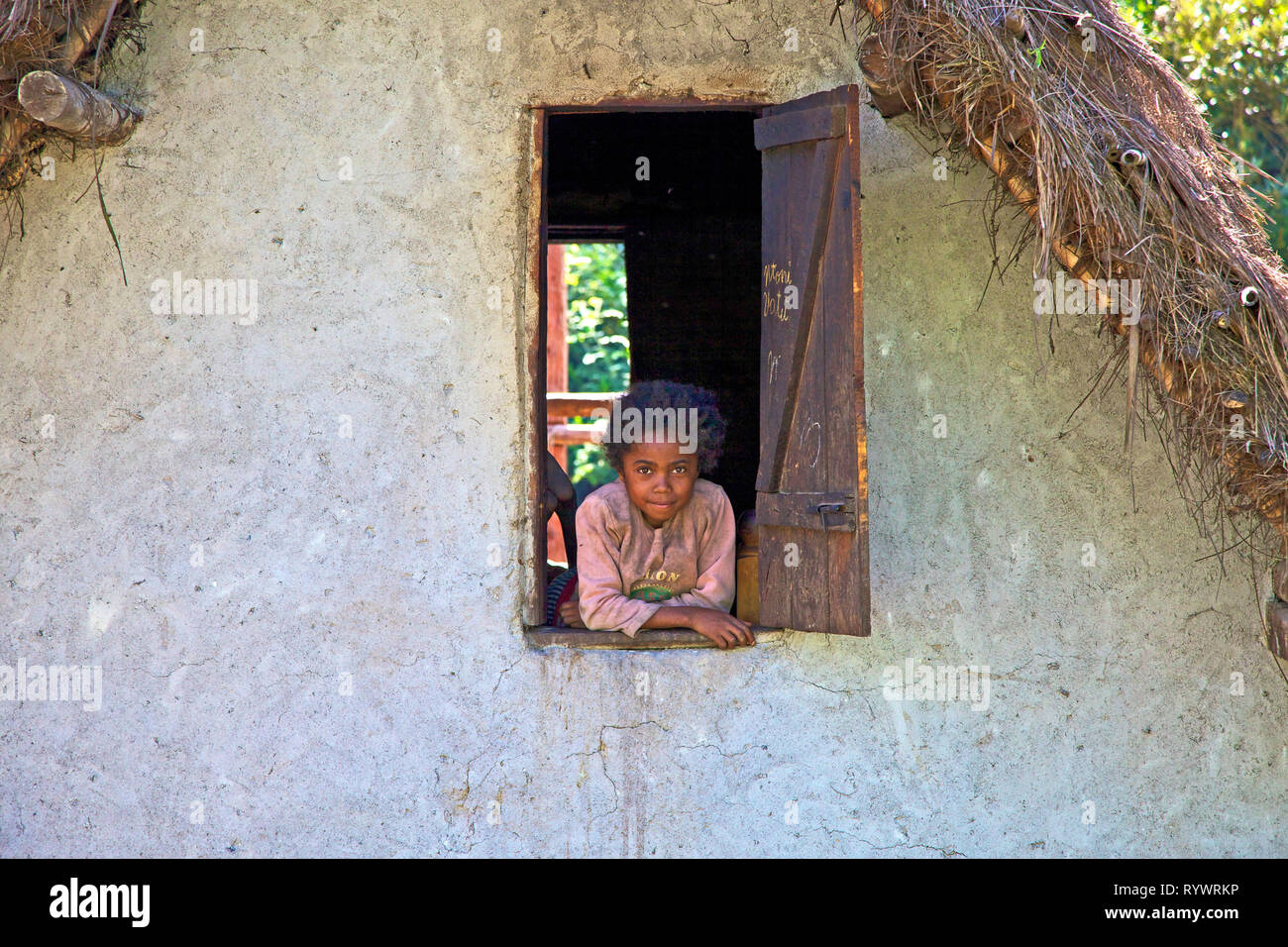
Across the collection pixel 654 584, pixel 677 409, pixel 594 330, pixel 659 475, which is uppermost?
pixel 594 330

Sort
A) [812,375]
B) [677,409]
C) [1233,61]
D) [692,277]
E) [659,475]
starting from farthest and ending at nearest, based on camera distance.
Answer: [692,277] < [1233,61] < [677,409] < [659,475] < [812,375]

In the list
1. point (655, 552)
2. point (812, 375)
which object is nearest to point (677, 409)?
point (655, 552)

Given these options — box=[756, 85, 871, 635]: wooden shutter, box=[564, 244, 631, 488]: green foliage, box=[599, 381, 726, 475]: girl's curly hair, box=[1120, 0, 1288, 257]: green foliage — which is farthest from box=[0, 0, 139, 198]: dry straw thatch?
box=[564, 244, 631, 488]: green foliage

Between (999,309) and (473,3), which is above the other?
(473,3)

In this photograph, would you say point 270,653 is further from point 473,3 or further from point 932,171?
point 932,171

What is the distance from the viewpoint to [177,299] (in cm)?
384

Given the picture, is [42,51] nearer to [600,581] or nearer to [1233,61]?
[600,581]

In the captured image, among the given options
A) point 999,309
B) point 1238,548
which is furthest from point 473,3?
point 1238,548

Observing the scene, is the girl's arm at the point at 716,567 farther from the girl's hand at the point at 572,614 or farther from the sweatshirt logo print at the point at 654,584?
the girl's hand at the point at 572,614

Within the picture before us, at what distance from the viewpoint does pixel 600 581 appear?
3.88m

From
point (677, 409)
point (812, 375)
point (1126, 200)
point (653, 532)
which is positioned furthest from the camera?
point (677, 409)

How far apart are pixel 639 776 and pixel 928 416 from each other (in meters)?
1.44

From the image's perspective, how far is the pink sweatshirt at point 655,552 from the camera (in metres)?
3.93

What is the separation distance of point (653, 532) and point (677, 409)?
19.2 inches
